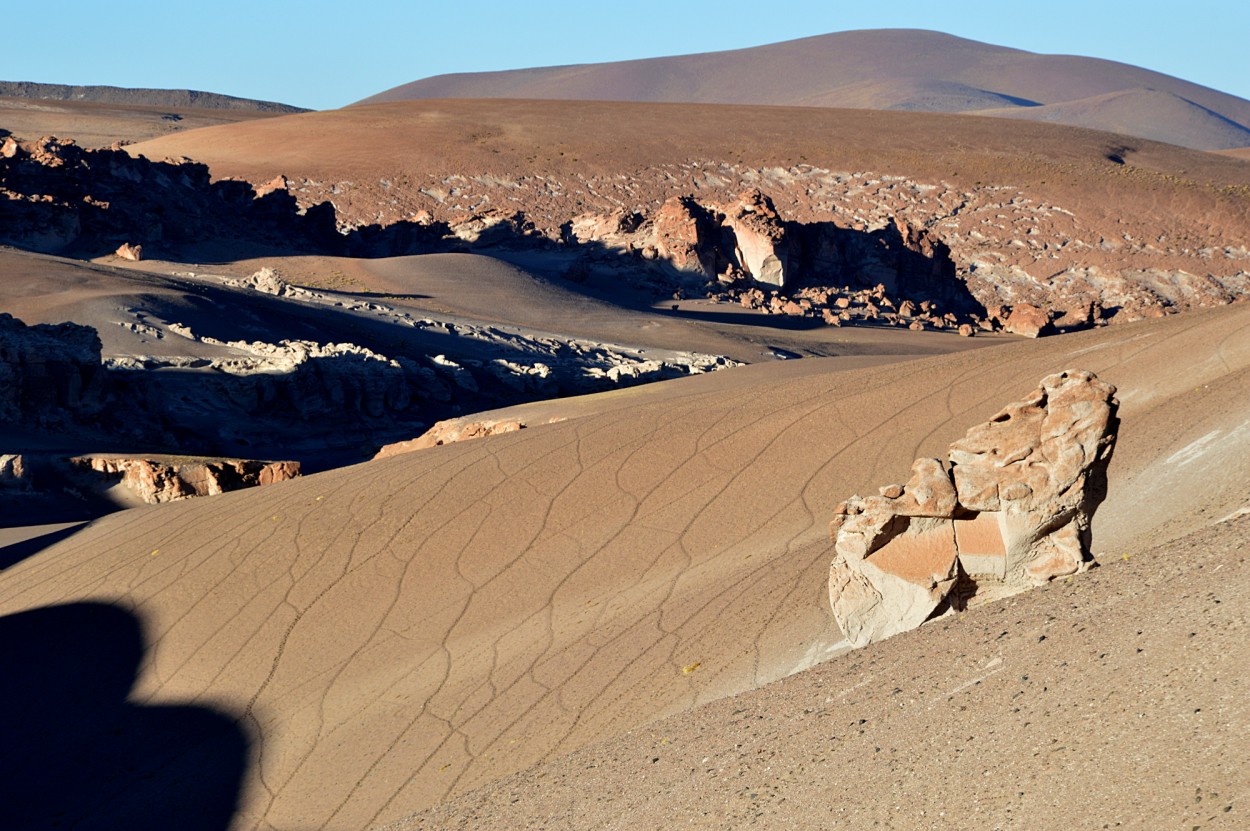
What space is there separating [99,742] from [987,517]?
6.39 m

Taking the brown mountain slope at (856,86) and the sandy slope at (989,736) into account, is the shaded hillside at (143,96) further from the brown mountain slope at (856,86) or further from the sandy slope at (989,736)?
the sandy slope at (989,736)

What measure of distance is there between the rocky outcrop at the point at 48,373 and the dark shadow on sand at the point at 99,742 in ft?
34.5

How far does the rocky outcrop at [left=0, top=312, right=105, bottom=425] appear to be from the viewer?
21.4 metres

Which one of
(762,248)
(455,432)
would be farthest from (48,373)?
(762,248)

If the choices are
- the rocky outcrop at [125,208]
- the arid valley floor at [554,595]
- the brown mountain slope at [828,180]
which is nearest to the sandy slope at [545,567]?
the arid valley floor at [554,595]

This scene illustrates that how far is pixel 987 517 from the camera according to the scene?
7.70 m

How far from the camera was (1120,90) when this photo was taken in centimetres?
18838

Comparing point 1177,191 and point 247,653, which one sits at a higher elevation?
point 1177,191

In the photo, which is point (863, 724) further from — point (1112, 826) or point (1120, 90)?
point (1120, 90)

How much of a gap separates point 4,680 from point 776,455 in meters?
6.42

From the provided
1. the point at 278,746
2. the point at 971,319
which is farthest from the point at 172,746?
the point at 971,319

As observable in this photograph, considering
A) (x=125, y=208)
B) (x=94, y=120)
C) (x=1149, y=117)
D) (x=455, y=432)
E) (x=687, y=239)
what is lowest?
(x=455, y=432)

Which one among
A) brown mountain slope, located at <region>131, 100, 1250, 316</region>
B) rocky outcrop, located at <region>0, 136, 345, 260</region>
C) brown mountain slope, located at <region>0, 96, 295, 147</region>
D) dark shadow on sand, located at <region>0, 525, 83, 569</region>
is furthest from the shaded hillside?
dark shadow on sand, located at <region>0, 525, 83, 569</region>

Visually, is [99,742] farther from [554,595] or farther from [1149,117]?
[1149,117]
